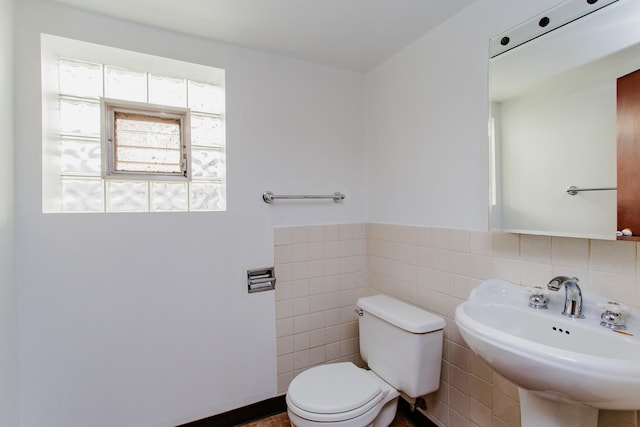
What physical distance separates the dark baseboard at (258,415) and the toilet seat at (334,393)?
41cm

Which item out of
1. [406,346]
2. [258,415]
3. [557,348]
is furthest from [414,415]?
[557,348]

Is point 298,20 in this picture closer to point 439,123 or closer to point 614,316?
point 439,123

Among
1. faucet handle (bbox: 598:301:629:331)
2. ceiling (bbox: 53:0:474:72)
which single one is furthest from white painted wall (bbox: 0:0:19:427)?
faucet handle (bbox: 598:301:629:331)

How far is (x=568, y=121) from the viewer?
1093 millimetres

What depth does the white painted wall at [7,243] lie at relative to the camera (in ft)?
3.79

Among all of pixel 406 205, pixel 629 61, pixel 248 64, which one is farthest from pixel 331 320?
pixel 629 61

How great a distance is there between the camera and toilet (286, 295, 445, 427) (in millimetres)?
1278

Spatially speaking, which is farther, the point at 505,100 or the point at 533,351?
the point at 505,100

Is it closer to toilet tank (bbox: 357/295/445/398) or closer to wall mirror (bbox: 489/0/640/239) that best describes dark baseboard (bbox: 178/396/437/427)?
toilet tank (bbox: 357/295/445/398)

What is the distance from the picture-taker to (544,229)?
114 centimetres

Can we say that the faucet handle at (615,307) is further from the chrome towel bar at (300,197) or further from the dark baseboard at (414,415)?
the chrome towel bar at (300,197)

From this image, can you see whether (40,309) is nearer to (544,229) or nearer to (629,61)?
(544,229)

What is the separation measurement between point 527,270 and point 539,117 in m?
0.60

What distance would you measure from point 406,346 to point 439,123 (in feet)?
3.62
